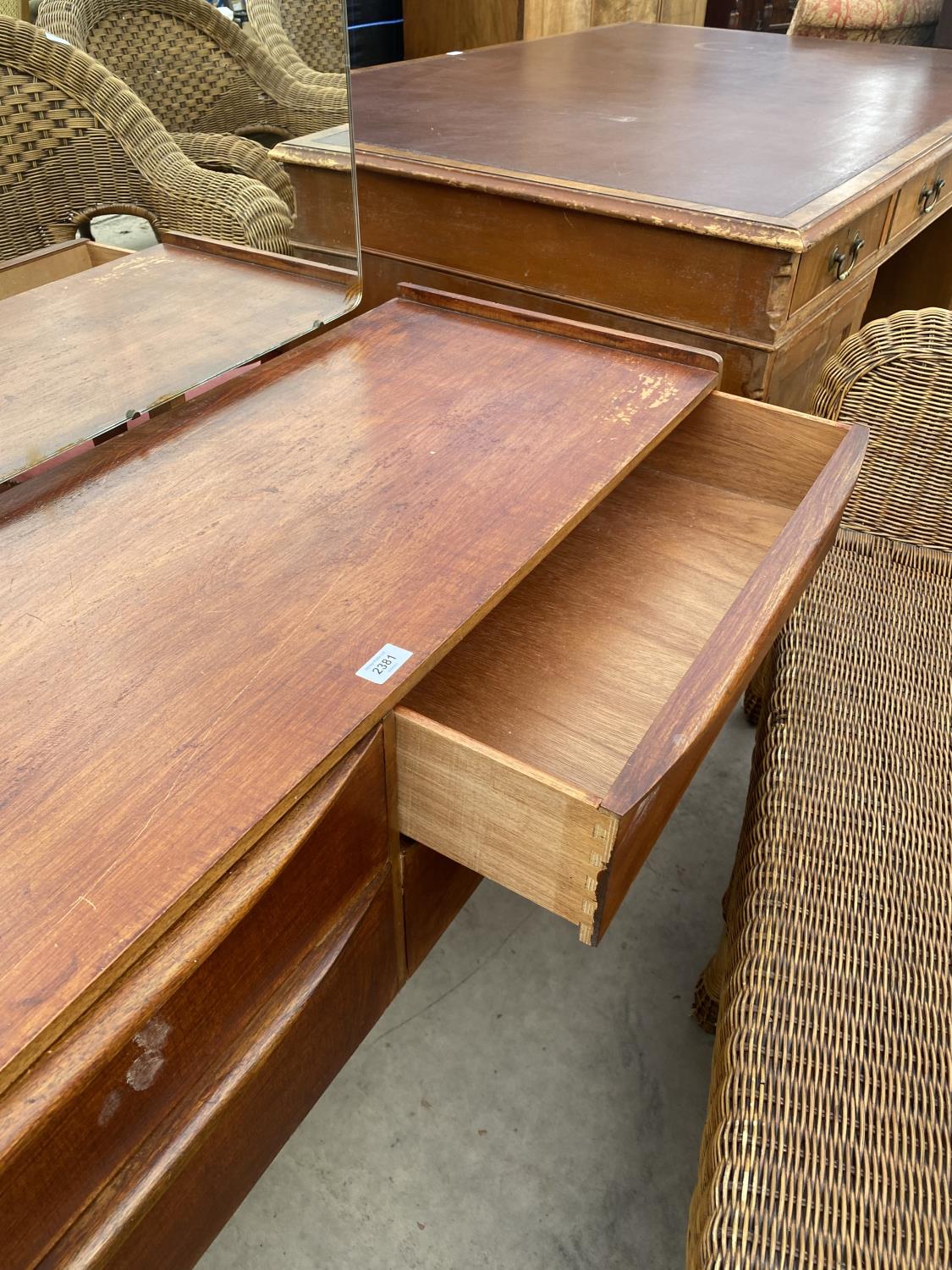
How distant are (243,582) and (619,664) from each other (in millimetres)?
313

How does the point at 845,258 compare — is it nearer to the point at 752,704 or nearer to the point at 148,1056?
the point at 752,704

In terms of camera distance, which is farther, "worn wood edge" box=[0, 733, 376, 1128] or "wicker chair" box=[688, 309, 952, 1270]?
"wicker chair" box=[688, 309, 952, 1270]

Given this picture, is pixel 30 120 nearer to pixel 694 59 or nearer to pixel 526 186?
pixel 526 186

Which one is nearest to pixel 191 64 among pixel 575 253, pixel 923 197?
pixel 575 253

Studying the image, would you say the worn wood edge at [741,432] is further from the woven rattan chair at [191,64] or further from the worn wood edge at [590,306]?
the woven rattan chair at [191,64]

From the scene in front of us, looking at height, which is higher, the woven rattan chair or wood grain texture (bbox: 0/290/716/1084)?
the woven rattan chair

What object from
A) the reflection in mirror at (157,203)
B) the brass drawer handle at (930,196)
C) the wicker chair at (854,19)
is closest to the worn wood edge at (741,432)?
the reflection in mirror at (157,203)

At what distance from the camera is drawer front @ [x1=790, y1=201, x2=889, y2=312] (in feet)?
3.92

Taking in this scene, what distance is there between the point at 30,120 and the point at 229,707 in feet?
1.67

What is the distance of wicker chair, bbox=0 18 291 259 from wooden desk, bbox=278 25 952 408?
16 cm

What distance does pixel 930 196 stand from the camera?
1.59 metres

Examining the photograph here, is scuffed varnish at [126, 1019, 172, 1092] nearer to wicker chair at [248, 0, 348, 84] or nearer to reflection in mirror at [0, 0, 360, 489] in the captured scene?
reflection in mirror at [0, 0, 360, 489]

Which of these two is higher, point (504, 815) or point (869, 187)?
point (869, 187)

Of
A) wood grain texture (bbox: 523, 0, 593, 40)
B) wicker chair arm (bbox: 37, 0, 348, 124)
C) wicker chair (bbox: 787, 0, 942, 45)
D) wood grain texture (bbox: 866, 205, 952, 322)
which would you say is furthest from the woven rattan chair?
wood grain texture (bbox: 523, 0, 593, 40)
